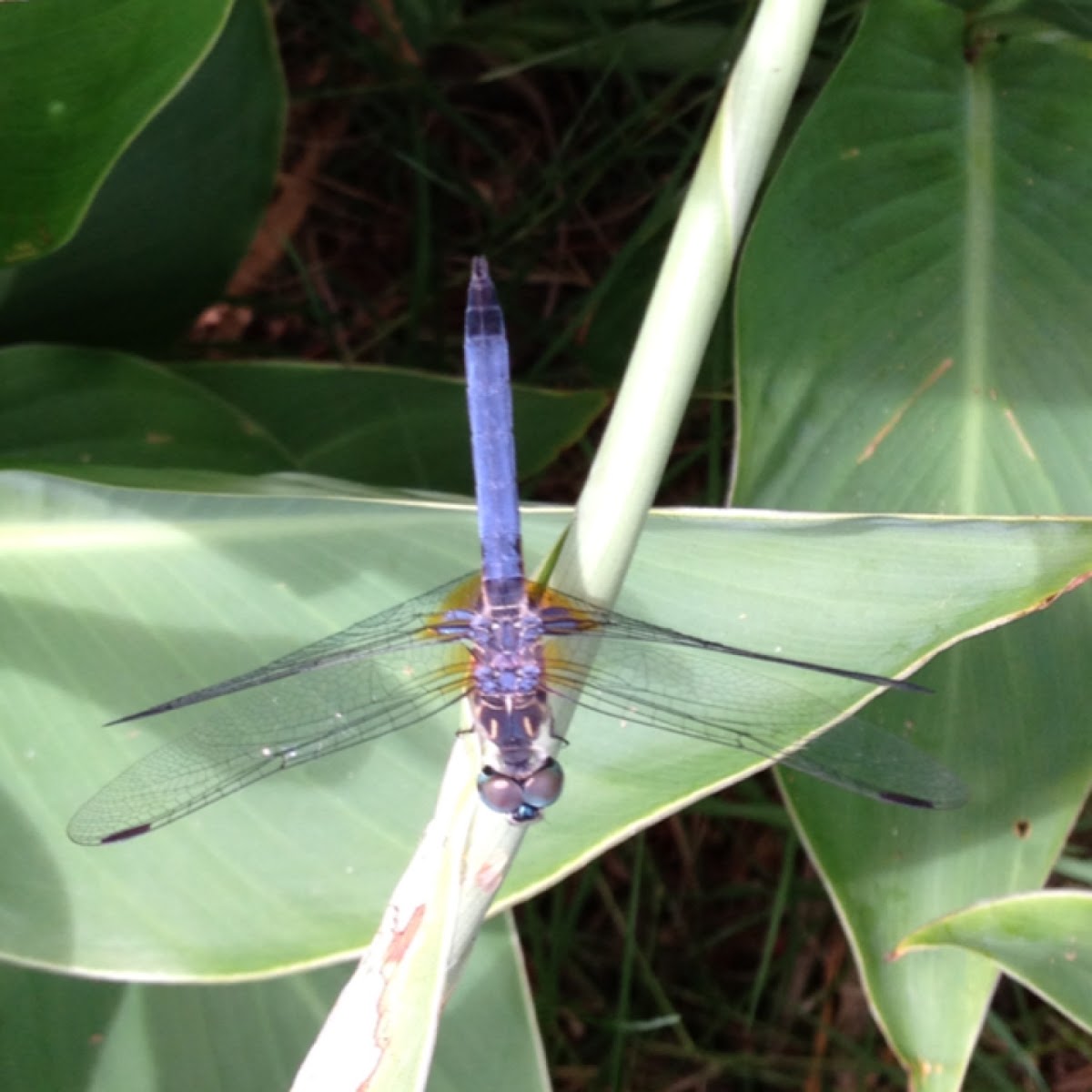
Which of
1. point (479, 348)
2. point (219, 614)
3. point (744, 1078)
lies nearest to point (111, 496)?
point (219, 614)

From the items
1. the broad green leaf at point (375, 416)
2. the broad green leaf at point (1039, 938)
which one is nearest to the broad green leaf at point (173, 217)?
the broad green leaf at point (375, 416)

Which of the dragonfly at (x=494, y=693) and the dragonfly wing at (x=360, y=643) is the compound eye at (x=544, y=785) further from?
the dragonfly wing at (x=360, y=643)

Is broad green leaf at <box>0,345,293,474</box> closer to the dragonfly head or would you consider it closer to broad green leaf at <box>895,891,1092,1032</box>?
the dragonfly head

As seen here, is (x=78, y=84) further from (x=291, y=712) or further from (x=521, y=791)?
(x=521, y=791)

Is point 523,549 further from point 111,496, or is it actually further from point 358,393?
point 358,393

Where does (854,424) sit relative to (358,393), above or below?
below

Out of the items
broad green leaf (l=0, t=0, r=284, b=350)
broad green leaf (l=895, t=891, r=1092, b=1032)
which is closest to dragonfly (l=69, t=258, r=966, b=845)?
broad green leaf (l=895, t=891, r=1092, b=1032)
